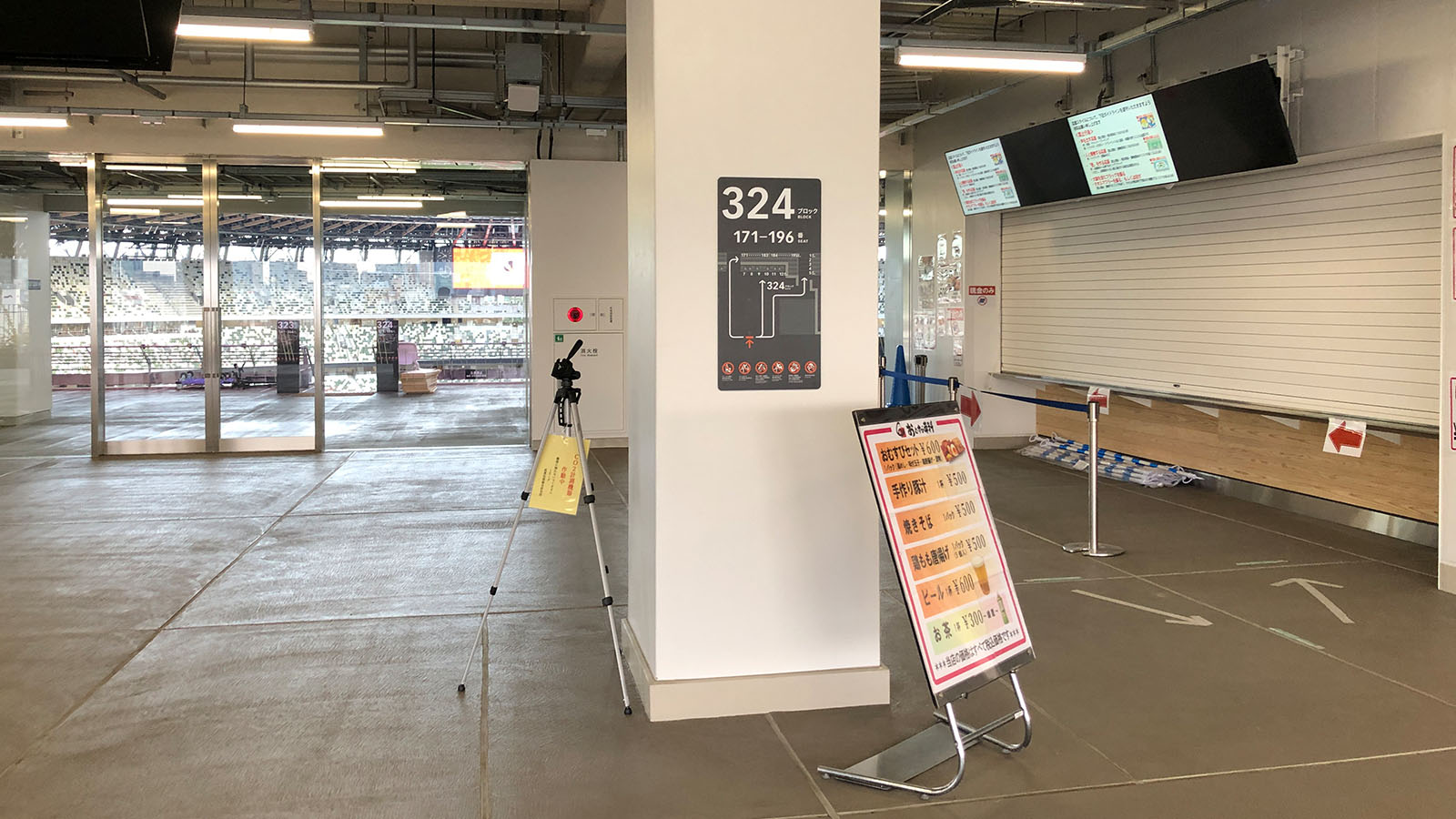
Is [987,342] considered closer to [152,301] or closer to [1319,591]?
[1319,591]

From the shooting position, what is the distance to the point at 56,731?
365 centimetres

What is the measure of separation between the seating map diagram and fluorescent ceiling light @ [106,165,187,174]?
9.43 m

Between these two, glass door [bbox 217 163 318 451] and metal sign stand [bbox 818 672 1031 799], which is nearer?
metal sign stand [bbox 818 672 1031 799]

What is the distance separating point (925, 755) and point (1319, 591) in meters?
3.15

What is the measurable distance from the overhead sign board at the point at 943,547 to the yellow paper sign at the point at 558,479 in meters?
1.26

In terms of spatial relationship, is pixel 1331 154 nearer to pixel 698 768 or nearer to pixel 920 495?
pixel 920 495

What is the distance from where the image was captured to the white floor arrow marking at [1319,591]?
16.3 feet

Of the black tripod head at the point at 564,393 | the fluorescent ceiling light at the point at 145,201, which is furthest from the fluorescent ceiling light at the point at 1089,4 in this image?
the fluorescent ceiling light at the point at 145,201

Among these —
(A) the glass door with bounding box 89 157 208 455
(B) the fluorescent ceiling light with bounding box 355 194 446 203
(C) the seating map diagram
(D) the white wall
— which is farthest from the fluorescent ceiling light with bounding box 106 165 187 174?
(C) the seating map diagram

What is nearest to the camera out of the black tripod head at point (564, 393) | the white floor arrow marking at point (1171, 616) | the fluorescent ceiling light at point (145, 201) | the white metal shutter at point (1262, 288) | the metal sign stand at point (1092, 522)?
the black tripod head at point (564, 393)

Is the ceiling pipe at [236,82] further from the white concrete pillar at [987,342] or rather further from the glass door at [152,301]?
the white concrete pillar at [987,342]

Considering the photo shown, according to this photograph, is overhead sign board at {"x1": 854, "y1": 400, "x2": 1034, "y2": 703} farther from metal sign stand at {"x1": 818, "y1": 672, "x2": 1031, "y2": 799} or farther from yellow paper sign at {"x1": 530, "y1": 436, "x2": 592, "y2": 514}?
yellow paper sign at {"x1": 530, "y1": 436, "x2": 592, "y2": 514}

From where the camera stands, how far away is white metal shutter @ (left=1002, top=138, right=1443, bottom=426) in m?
6.43

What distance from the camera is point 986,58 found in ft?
23.9
